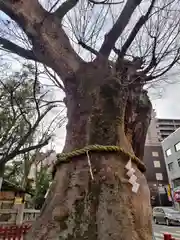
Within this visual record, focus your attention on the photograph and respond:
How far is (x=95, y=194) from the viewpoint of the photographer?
1.08 m

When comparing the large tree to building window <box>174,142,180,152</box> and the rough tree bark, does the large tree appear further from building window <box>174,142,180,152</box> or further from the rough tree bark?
building window <box>174,142,180,152</box>

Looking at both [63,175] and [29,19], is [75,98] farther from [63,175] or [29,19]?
[29,19]

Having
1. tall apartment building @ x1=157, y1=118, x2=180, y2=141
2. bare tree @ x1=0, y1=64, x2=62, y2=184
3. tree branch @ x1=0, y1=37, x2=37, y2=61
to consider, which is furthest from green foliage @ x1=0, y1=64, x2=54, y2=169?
tall apartment building @ x1=157, y1=118, x2=180, y2=141

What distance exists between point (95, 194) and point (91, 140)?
1.20ft

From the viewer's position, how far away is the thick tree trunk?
982 millimetres

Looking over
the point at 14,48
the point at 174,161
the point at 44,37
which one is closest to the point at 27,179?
the point at 14,48

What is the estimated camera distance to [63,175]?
123 centimetres

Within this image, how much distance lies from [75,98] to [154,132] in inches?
1432

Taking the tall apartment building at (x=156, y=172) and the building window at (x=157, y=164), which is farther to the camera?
the building window at (x=157, y=164)

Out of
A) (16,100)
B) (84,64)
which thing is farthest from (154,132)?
(84,64)

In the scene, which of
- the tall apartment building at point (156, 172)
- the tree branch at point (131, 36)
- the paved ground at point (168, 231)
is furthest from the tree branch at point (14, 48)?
the tall apartment building at point (156, 172)

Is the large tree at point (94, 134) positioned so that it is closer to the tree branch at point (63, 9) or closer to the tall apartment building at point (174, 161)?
the tree branch at point (63, 9)

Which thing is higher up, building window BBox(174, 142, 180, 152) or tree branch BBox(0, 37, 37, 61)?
building window BBox(174, 142, 180, 152)

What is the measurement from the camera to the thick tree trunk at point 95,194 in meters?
0.98
